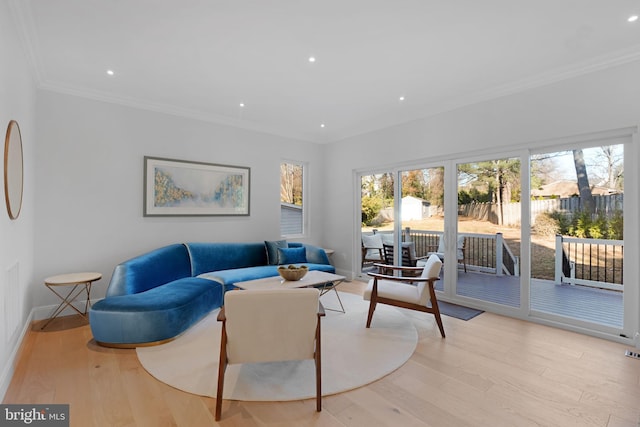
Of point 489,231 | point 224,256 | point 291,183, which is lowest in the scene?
point 224,256

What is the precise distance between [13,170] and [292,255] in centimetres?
347

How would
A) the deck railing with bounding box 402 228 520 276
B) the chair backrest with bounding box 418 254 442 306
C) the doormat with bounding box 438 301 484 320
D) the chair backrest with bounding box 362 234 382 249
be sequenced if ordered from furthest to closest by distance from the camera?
the chair backrest with bounding box 362 234 382 249 < the deck railing with bounding box 402 228 520 276 < the doormat with bounding box 438 301 484 320 < the chair backrest with bounding box 418 254 442 306

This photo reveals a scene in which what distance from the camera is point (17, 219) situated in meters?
2.70

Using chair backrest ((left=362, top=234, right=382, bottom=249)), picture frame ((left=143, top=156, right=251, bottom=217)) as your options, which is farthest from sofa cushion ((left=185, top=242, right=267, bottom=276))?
chair backrest ((left=362, top=234, right=382, bottom=249))

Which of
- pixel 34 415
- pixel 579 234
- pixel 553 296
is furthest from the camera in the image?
pixel 553 296

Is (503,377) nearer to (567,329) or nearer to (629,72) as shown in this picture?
(567,329)

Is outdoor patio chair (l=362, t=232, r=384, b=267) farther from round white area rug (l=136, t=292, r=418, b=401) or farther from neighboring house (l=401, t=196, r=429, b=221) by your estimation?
round white area rug (l=136, t=292, r=418, b=401)

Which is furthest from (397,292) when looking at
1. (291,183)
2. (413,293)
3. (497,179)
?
(291,183)

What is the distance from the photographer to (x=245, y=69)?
340cm

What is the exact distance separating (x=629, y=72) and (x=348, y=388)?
3.94 meters

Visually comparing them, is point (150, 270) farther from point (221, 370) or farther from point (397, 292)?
point (397, 292)

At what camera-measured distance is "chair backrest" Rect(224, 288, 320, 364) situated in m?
2.01

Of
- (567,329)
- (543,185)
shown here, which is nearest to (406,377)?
(567,329)

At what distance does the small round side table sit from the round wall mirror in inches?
37.7
